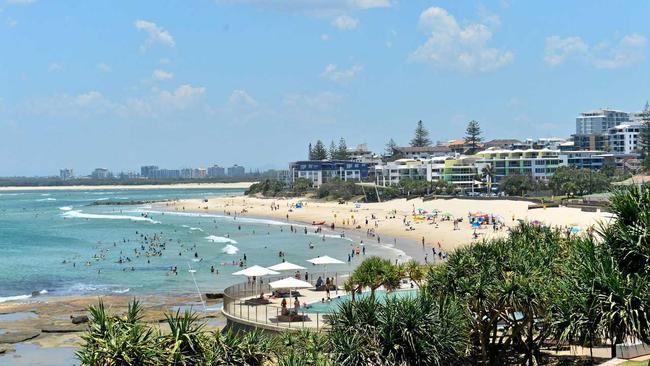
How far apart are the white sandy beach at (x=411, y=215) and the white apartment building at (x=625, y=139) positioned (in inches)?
2186

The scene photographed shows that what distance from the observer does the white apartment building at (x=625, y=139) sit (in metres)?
136

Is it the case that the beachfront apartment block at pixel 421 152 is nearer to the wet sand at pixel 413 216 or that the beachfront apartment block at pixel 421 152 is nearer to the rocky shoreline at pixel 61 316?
the wet sand at pixel 413 216

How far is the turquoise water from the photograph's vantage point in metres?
43.7

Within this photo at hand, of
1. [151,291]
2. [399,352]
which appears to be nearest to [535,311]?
[399,352]

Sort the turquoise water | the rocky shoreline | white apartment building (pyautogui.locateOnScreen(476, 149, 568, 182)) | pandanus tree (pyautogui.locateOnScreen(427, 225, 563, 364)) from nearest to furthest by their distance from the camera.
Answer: pandanus tree (pyautogui.locateOnScreen(427, 225, 563, 364)) < the rocky shoreline < the turquoise water < white apartment building (pyautogui.locateOnScreen(476, 149, 568, 182))

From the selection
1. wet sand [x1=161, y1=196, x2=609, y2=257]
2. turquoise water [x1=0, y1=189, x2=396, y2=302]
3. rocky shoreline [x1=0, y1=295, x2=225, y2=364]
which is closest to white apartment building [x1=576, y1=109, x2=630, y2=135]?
wet sand [x1=161, y1=196, x2=609, y2=257]

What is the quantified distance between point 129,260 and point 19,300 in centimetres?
1739

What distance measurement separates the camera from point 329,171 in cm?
14925

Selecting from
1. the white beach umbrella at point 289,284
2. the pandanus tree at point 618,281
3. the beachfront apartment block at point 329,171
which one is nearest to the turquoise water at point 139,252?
the white beach umbrella at point 289,284

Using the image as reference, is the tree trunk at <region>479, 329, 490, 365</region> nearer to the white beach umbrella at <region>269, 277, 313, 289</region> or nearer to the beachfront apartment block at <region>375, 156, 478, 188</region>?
the white beach umbrella at <region>269, 277, 313, 289</region>

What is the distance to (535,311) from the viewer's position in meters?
16.0

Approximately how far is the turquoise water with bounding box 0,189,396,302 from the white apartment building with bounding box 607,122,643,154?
3014 inches

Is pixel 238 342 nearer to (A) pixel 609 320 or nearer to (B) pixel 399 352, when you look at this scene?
(B) pixel 399 352

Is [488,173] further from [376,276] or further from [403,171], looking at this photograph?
[376,276]
